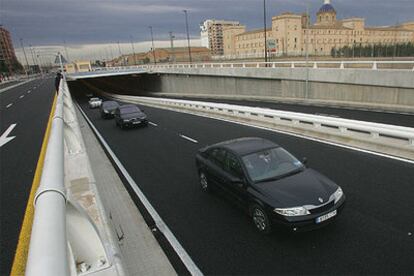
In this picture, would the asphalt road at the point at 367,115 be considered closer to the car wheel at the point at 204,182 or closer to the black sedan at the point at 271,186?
the black sedan at the point at 271,186

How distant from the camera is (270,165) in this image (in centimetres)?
695

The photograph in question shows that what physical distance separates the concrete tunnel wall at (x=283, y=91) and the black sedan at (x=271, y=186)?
15.6 meters

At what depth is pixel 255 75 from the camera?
110ft

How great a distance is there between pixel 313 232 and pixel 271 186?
4.16 ft

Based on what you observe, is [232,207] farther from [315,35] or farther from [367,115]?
[315,35]

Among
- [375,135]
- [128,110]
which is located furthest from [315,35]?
[375,135]

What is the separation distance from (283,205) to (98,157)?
30.7 feet

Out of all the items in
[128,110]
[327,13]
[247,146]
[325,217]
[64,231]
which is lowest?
[128,110]

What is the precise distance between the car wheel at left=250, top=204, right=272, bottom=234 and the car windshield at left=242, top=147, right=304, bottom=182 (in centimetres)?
63

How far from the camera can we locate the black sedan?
18.7ft

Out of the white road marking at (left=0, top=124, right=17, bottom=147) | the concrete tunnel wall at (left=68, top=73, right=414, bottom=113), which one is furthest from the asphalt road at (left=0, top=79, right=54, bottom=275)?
the concrete tunnel wall at (left=68, top=73, right=414, bottom=113)

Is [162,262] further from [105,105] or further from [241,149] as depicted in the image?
[105,105]

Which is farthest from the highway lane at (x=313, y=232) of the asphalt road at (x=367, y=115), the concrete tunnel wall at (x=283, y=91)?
the concrete tunnel wall at (x=283, y=91)

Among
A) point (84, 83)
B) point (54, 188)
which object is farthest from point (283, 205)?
point (84, 83)
